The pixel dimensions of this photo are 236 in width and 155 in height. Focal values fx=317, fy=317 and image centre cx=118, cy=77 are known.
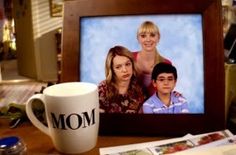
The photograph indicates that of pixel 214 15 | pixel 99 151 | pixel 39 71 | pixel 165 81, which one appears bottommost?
pixel 39 71

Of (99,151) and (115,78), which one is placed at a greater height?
(115,78)

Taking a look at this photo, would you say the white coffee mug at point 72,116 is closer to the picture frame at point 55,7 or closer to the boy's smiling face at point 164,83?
the boy's smiling face at point 164,83

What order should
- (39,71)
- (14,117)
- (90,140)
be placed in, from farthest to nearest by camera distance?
(39,71)
(14,117)
(90,140)

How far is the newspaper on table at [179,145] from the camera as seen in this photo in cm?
52

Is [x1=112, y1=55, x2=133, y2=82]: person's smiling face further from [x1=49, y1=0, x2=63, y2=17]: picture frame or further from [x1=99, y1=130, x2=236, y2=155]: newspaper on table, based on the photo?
[x1=49, y1=0, x2=63, y2=17]: picture frame

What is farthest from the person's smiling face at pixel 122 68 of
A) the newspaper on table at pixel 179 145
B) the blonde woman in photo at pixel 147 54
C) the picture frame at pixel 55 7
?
the picture frame at pixel 55 7

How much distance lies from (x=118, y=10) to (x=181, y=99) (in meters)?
0.20

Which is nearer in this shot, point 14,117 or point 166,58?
point 166,58

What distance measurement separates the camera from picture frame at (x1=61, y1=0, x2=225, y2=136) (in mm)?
562

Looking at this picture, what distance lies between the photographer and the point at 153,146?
541 mm

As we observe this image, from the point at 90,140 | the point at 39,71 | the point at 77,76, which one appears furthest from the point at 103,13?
the point at 39,71

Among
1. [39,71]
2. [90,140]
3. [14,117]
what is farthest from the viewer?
[39,71]

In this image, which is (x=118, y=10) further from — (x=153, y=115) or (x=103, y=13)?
(x=153, y=115)

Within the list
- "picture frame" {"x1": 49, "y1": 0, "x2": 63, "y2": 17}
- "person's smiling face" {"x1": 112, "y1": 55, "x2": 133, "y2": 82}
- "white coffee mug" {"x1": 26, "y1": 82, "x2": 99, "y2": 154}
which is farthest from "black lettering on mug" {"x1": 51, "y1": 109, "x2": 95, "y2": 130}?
"picture frame" {"x1": 49, "y1": 0, "x2": 63, "y2": 17}
